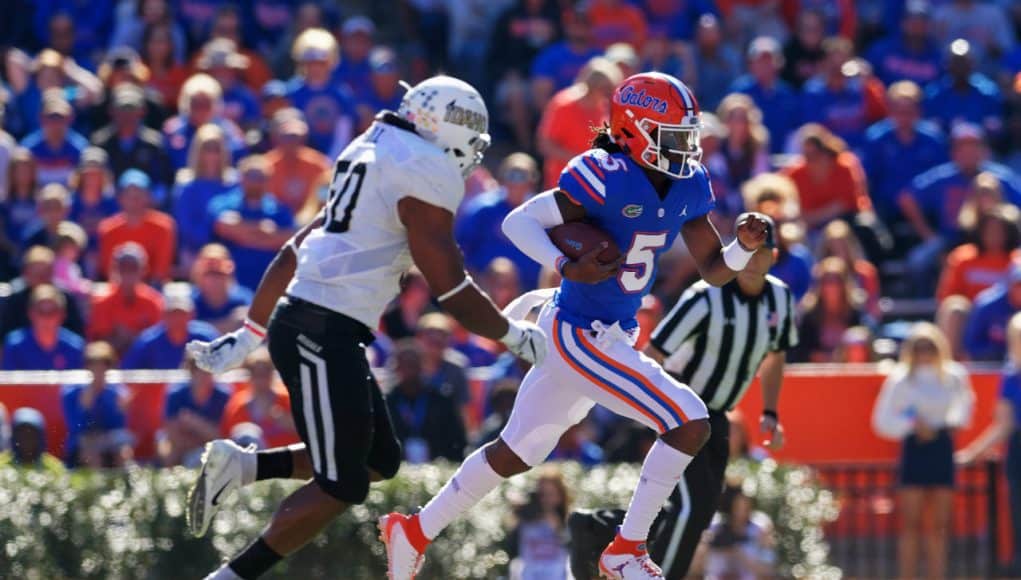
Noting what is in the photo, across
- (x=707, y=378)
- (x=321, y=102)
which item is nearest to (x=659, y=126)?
(x=707, y=378)

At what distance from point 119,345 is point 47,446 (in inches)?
47.0

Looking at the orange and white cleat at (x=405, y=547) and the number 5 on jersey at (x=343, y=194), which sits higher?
the number 5 on jersey at (x=343, y=194)

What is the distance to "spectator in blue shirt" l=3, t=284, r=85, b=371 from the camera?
12.4m

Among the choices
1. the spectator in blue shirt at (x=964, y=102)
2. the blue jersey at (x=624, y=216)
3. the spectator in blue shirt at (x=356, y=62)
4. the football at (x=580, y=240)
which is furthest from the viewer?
the spectator in blue shirt at (x=964, y=102)

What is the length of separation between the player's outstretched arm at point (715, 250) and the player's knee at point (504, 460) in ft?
3.11

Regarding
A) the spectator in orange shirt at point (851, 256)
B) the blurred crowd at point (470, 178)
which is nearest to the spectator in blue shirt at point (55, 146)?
the blurred crowd at point (470, 178)

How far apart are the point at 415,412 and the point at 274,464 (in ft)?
13.1

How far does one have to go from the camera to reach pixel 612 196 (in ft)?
24.2

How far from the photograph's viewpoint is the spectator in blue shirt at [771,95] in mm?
15047

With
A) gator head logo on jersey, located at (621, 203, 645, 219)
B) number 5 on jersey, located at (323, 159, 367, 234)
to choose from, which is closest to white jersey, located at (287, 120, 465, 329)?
number 5 on jersey, located at (323, 159, 367, 234)

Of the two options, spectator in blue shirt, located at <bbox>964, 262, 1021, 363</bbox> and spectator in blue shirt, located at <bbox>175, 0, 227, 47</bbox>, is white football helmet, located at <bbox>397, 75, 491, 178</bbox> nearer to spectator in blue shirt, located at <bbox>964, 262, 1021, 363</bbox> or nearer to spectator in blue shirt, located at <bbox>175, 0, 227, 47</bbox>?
spectator in blue shirt, located at <bbox>964, 262, 1021, 363</bbox>

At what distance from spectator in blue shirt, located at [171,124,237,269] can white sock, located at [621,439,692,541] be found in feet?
21.1

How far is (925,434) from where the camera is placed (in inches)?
479

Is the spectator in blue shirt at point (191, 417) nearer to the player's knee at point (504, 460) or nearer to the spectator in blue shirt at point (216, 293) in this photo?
the spectator in blue shirt at point (216, 293)
